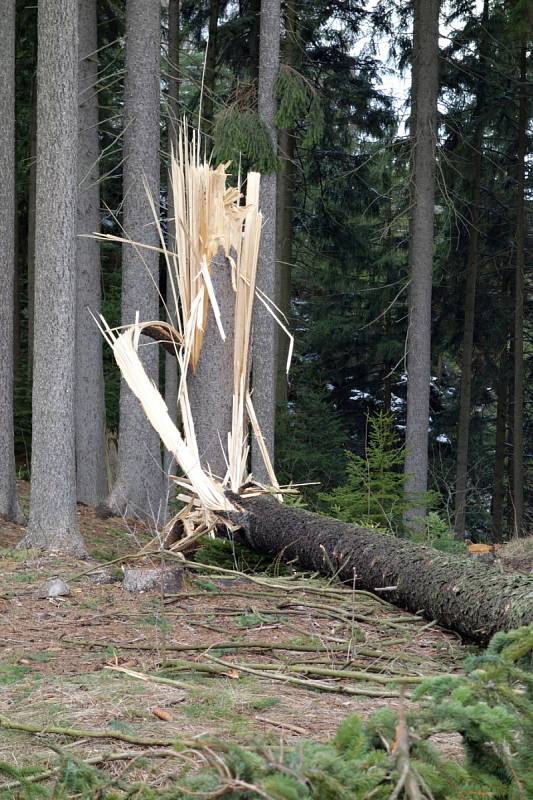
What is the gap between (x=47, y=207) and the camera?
7.74 metres

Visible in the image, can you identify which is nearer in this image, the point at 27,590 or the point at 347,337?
the point at 27,590

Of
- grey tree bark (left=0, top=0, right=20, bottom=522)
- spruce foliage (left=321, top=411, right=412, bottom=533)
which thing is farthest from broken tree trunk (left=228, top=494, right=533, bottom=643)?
grey tree bark (left=0, top=0, right=20, bottom=522)

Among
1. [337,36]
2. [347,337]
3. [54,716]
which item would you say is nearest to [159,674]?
[54,716]

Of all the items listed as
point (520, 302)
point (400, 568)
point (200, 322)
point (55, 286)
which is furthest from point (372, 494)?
point (520, 302)

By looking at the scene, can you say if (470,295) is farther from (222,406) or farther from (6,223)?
(222,406)

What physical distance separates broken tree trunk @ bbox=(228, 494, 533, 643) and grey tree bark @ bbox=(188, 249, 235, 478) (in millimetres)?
612

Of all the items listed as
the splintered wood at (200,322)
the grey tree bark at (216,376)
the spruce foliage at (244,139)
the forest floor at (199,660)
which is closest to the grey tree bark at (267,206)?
the spruce foliage at (244,139)

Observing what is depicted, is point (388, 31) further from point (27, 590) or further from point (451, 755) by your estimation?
point (451, 755)

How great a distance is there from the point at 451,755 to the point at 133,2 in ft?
34.2

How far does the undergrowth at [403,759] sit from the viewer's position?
5.82ft

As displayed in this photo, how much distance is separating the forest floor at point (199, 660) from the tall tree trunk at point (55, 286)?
4.65ft

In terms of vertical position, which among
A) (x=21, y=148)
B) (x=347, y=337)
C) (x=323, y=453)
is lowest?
(x=323, y=453)

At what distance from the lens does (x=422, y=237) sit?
12.9 metres

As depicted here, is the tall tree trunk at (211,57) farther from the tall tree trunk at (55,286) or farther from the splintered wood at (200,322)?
the splintered wood at (200,322)
